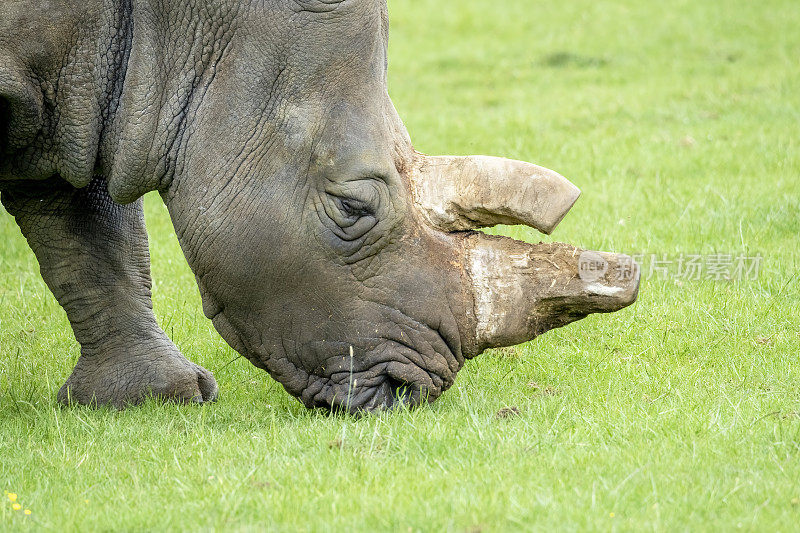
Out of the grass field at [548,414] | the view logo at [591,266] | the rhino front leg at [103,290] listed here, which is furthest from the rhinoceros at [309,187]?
the rhino front leg at [103,290]

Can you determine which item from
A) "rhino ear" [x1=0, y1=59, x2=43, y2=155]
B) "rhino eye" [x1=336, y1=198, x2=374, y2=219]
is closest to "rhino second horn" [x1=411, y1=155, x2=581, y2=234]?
"rhino eye" [x1=336, y1=198, x2=374, y2=219]

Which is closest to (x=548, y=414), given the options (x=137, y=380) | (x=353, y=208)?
(x=353, y=208)

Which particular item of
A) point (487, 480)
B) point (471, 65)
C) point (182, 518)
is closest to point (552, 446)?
point (487, 480)

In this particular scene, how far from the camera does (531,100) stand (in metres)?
13.9

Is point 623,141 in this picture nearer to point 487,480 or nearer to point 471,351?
point 471,351

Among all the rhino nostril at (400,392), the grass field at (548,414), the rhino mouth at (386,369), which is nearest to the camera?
the grass field at (548,414)

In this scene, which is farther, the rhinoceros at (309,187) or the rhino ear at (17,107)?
the rhino ear at (17,107)

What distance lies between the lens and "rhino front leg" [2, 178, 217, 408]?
5922 millimetres

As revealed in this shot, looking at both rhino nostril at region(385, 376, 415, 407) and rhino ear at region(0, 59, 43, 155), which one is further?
rhino nostril at region(385, 376, 415, 407)

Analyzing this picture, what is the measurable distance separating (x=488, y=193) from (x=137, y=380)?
2.33 m

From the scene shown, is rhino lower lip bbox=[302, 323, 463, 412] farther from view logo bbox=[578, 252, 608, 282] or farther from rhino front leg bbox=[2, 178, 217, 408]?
rhino front leg bbox=[2, 178, 217, 408]

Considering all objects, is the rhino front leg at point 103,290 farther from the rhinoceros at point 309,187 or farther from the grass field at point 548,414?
the rhinoceros at point 309,187

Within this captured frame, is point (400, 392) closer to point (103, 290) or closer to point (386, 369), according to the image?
point (386, 369)

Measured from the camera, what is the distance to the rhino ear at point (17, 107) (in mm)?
4852
